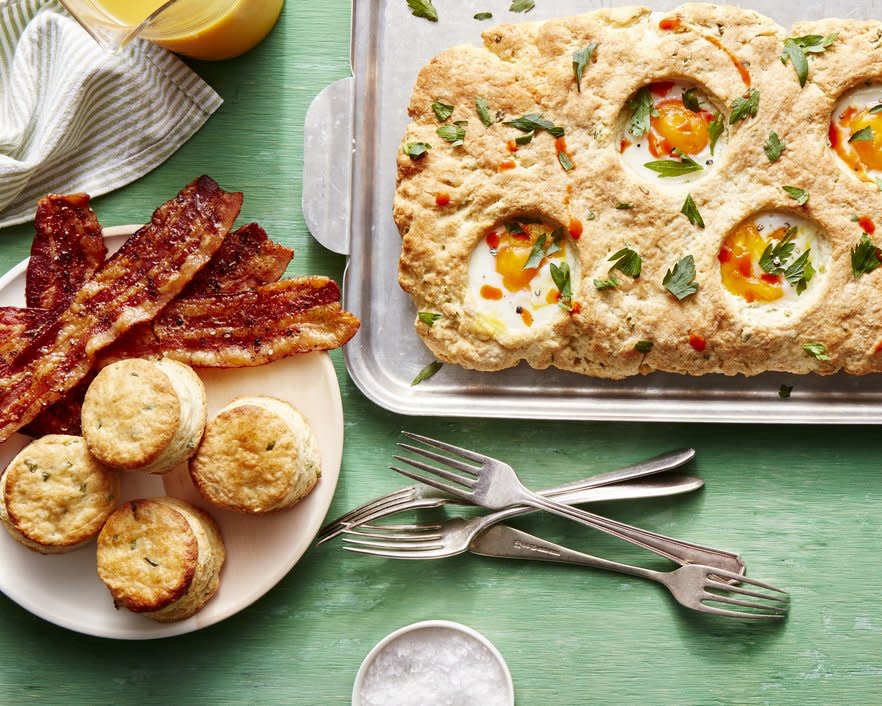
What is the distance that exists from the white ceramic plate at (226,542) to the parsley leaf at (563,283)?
928mm

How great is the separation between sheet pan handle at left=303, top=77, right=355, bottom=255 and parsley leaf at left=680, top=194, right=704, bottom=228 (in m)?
1.27

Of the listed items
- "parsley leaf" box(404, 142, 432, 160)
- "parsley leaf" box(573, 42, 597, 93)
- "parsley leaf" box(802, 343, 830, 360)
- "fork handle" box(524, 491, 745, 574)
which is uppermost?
"parsley leaf" box(573, 42, 597, 93)

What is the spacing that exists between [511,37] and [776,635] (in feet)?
8.46

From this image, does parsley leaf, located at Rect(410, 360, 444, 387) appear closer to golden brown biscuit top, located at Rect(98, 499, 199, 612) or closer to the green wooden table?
the green wooden table

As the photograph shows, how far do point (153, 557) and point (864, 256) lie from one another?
2.78 metres

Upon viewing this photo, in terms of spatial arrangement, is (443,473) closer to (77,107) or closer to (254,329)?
(254,329)

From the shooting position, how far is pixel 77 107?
349 centimetres

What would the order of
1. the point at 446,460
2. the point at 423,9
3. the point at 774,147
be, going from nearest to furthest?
the point at 774,147
the point at 446,460
the point at 423,9

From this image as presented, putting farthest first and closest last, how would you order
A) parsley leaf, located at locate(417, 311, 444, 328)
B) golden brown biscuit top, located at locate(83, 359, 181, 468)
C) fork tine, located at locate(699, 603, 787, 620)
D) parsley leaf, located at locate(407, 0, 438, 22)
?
parsley leaf, located at locate(407, 0, 438, 22), fork tine, located at locate(699, 603, 787, 620), parsley leaf, located at locate(417, 311, 444, 328), golden brown biscuit top, located at locate(83, 359, 181, 468)

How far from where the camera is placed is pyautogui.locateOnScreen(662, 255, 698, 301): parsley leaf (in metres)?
3.16

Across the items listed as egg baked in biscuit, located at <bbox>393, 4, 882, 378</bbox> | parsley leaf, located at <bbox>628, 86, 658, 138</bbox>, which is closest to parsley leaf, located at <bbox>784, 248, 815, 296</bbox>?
egg baked in biscuit, located at <bbox>393, 4, 882, 378</bbox>

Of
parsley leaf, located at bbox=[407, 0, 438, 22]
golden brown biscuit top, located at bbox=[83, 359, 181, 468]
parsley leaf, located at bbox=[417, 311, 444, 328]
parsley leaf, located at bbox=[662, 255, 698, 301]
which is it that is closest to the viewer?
golden brown biscuit top, located at bbox=[83, 359, 181, 468]

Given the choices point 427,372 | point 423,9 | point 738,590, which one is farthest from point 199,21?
point 738,590

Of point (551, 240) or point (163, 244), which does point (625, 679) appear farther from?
point (163, 244)
